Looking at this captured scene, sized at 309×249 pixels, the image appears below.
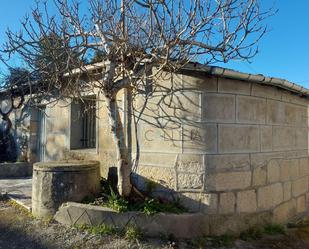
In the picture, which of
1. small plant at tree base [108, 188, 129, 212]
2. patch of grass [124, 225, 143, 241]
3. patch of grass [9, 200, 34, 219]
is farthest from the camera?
patch of grass [9, 200, 34, 219]

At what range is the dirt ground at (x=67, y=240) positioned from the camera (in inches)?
191

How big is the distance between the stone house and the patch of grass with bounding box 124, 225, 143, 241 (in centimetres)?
83

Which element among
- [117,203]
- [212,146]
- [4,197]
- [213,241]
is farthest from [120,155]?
[4,197]

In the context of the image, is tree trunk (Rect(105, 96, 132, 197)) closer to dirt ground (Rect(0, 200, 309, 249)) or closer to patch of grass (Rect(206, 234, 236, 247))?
dirt ground (Rect(0, 200, 309, 249))

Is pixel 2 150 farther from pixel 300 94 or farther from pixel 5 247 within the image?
pixel 300 94

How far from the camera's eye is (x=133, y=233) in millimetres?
5039

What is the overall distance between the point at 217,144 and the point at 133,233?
→ 6.50 ft

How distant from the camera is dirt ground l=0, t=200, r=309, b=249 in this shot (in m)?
4.85

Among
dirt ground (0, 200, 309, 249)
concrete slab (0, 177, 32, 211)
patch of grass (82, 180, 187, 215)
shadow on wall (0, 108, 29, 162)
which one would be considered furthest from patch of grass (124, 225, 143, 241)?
shadow on wall (0, 108, 29, 162)

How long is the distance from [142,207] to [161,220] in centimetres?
38

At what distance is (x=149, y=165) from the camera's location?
5852mm

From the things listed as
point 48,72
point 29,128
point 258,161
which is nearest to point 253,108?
point 258,161

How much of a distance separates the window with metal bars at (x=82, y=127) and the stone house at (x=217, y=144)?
4.31 feet

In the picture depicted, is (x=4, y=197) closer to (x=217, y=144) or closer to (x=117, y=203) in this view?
(x=117, y=203)
